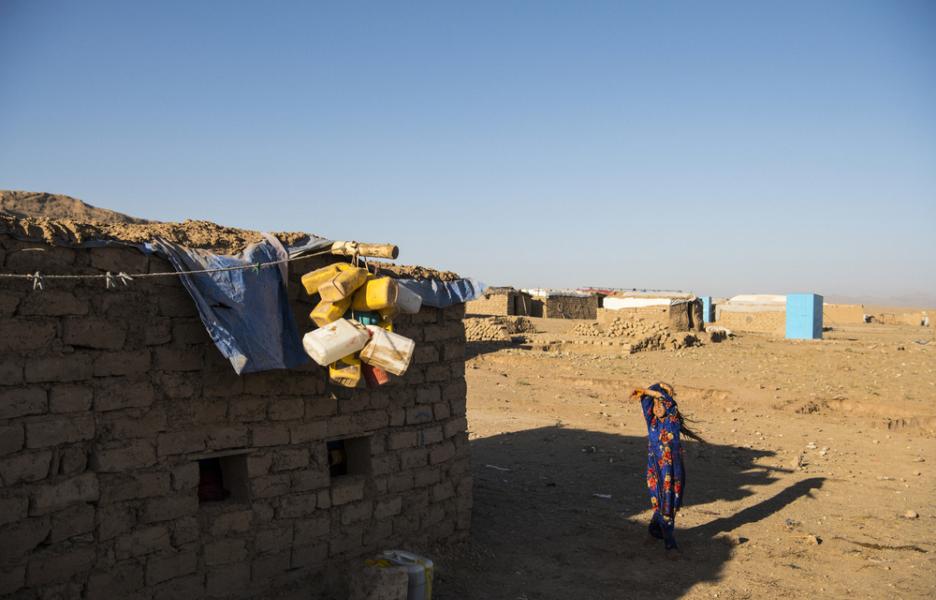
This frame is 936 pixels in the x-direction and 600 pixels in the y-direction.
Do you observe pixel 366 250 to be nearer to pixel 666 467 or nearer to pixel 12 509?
pixel 12 509

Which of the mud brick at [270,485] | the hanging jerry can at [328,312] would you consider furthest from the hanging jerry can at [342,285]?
the mud brick at [270,485]

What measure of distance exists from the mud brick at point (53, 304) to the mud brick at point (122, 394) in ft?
1.57

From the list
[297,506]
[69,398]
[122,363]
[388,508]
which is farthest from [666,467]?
[69,398]

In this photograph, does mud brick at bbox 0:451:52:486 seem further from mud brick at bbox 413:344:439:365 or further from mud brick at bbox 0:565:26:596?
mud brick at bbox 413:344:439:365

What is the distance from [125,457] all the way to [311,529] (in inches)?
63.1

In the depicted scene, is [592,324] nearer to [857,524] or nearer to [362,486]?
[857,524]

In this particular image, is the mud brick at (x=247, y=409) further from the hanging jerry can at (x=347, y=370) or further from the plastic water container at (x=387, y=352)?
the plastic water container at (x=387, y=352)

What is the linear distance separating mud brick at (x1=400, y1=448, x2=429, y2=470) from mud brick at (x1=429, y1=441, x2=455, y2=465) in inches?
3.2

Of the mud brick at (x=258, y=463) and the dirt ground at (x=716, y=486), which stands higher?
the mud brick at (x=258, y=463)

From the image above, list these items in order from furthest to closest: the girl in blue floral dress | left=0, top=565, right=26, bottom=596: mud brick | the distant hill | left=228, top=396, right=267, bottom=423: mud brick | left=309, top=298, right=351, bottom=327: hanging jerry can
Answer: the distant hill
the girl in blue floral dress
left=228, top=396, right=267, bottom=423: mud brick
left=309, top=298, right=351, bottom=327: hanging jerry can
left=0, top=565, right=26, bottom=596: mud brick

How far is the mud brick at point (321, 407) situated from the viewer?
5.66m

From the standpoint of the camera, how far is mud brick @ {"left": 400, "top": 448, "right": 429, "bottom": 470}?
644 cm

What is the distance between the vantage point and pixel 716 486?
9.67 metres

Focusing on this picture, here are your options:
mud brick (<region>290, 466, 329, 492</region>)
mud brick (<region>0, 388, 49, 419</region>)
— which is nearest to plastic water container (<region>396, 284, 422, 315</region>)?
mud brick (<region>290, 466, 329, 492</region>)
